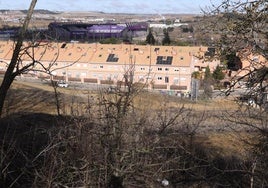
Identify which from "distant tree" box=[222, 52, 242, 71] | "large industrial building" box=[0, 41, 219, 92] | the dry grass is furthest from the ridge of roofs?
"distant tree" box=[222, 52, 242, 71]

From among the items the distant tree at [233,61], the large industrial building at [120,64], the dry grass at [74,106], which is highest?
the distant tree at [233,61]

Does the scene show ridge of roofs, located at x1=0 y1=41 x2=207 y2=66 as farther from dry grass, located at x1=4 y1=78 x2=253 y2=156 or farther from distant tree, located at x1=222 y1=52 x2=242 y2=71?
distant tree, located at x1=222 y1=52 x2=242 y2=71

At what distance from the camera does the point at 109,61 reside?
5009 centimetres

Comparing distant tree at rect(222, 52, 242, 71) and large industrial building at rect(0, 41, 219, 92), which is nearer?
distant tree at rect(222, 52, 242, 71)

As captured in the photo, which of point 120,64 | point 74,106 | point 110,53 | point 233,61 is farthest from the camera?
point 110,53

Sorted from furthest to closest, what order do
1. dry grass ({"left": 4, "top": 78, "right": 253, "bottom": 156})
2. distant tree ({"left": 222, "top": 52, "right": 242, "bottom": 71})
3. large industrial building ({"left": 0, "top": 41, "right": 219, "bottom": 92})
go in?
large industrial building ({"left": 0, "top": 41, "right": 219, "bottom": 92}) → dry grass ({"left": 4, "top": 78, "right": 253, "bottom": 156}) → distant tree ({"left": 222, "top": 52, "right": 242, "bottom": 71})

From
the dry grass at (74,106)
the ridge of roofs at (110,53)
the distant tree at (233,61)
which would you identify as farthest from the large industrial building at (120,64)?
the distant tree at (233,61)

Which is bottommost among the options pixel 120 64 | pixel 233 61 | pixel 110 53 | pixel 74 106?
pixel 120 64

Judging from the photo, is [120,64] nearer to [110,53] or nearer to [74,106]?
[110,53]

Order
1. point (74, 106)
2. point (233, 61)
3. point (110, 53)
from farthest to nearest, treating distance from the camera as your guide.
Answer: point (110, 53) → point (74, 106) → point (233, 61)

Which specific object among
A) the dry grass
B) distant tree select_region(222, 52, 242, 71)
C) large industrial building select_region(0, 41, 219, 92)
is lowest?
large industrial building select_region(0, 41, 219, 92)

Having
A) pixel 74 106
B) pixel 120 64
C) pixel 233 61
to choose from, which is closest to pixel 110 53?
pixel 120 64

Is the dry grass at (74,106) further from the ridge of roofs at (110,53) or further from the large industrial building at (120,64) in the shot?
the ridge of roofs at (110,53)

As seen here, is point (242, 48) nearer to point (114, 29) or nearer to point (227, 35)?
point (227, 35)
